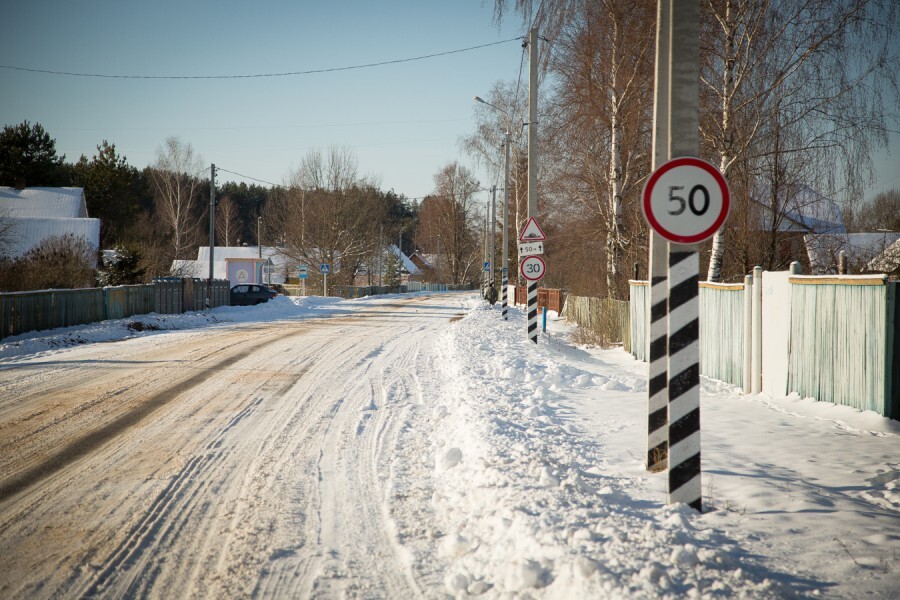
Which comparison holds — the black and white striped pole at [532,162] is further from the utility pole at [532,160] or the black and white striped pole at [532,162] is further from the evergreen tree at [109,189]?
the evergreen tree at [109,189]

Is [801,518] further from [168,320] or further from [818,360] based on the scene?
[168,320]

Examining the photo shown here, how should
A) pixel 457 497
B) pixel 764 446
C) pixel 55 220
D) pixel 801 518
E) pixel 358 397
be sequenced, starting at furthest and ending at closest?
pixel 55 220, pixel 358 397, pixel 764 446, pixel 457 497, pixel 801 518

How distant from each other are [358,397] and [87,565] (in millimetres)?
5366

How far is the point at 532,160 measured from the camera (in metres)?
15.5

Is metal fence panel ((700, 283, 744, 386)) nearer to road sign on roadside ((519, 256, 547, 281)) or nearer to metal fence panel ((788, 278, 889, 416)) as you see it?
metal fence panel ((788, 278, 889, 416))

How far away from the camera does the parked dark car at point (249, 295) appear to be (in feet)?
127

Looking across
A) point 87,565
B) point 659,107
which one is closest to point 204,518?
point 87,565

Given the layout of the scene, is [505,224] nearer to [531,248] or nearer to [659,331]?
[531,248]

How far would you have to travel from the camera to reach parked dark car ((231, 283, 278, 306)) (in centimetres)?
3859

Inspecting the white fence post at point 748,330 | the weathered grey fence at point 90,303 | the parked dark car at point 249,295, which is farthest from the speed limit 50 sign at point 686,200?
the parked dark car at point 249,295

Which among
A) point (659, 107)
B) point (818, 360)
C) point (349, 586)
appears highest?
point (659, 107)

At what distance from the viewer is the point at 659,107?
5.59m

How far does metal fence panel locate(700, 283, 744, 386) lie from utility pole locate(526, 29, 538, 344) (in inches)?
188

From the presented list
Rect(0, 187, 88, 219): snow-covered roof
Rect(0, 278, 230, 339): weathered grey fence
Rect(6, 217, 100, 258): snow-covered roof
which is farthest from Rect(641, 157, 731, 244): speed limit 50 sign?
Rect(0, 187, 88, 219): snow-covered roof
